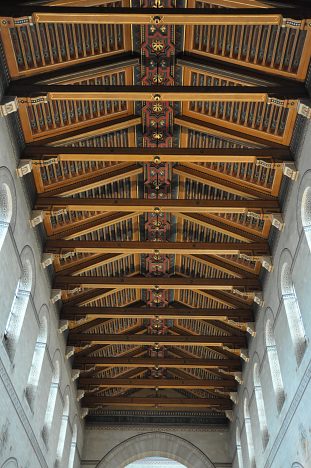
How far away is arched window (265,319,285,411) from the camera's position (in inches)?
479

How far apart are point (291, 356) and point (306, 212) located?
315cm

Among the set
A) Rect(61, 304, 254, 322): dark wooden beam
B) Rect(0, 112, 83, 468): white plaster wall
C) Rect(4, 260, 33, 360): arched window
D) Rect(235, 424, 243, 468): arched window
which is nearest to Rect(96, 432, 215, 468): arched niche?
Rect(235, 424, 243, 468): arched window

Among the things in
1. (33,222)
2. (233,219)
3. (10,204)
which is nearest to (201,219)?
(233,219)

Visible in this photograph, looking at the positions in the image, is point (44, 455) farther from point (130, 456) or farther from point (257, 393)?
point (130, 456)

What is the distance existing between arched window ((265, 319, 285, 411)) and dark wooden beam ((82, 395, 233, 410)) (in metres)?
7.88

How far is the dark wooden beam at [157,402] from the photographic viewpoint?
67.7ft

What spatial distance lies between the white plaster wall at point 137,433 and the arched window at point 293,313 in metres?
11.2

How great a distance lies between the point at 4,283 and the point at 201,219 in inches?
215

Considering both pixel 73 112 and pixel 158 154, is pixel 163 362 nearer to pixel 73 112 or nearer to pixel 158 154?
pixel 158 154

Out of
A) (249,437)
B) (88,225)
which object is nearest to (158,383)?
(249,437)

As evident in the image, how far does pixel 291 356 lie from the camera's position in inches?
438

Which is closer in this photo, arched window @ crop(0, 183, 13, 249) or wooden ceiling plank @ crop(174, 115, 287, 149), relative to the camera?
arched window @ crop(0, 183, 13, 249)

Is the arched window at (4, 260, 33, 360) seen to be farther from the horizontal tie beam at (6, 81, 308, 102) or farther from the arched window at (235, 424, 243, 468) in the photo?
the arched window at (235, 424, 243, 468)

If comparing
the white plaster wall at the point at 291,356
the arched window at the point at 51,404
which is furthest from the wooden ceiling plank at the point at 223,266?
the arched window at the point at 51,404
